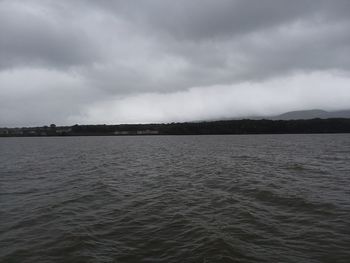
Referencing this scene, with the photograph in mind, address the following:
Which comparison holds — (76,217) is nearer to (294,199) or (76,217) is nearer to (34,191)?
(34,191)

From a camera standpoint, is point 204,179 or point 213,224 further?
point 204,179

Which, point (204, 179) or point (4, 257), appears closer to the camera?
point (4, 257)

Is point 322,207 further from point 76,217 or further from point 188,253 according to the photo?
point 76,217

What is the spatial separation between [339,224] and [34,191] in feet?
59.9

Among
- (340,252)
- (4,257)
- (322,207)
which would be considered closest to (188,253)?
(340,252)

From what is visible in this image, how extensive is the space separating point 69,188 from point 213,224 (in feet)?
42.3

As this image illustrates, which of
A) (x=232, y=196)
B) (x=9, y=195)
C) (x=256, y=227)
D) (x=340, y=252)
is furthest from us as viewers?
(x=9, y=195)

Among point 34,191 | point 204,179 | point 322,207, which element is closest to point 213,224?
point 322,207

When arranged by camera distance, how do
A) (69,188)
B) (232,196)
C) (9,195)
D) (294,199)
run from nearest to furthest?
1. (294,199)
2. (232,196)
3. (9,195)
4. (69,188)

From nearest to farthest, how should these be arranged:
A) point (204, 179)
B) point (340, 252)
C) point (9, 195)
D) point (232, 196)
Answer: point (340, 252)
point (232, 196)
point (9, 195)
point (204, 179)

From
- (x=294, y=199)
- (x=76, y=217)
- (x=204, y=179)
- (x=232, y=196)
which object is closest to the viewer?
(x=76, y=217)

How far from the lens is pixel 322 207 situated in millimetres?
14938

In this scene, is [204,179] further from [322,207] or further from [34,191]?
[34,191]

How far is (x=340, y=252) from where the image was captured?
9539 mm
